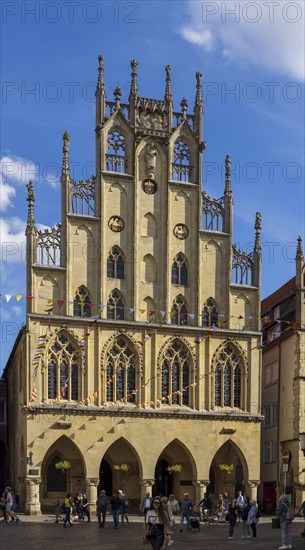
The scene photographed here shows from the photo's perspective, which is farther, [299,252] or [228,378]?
[299,252]

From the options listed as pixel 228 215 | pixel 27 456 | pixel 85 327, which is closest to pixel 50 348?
pixel 85 327

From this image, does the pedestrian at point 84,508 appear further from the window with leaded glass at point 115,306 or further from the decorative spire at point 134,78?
the decorative spire at point 134,78

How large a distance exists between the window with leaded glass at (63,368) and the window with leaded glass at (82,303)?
62.1 inches

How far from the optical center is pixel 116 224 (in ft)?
181

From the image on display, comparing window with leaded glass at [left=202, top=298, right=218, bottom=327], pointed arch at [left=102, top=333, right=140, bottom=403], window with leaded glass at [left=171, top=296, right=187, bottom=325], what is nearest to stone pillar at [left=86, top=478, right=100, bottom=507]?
pointed arch at [left=102, top=333, right=140, bottom=403]

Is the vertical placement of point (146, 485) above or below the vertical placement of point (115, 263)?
below

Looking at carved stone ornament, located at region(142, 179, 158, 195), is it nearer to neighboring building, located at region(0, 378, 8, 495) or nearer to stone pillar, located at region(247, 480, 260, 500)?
stone pillar, located at region(247, 480, 260, 500)

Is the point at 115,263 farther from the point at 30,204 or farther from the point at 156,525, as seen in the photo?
the point at 156,525

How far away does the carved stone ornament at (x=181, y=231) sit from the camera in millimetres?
56531

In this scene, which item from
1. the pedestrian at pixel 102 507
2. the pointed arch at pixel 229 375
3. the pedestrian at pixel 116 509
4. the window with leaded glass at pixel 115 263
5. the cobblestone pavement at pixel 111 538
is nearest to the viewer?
the cobblestone pavement at pixel 111 538

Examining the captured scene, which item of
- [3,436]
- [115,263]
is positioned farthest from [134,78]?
[3,436]

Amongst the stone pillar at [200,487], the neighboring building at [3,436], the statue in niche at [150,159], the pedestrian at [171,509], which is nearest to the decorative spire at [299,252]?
the statue in niche at [150,159]

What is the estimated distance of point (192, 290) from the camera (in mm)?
56062

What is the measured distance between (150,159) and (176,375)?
1342 centimetres
